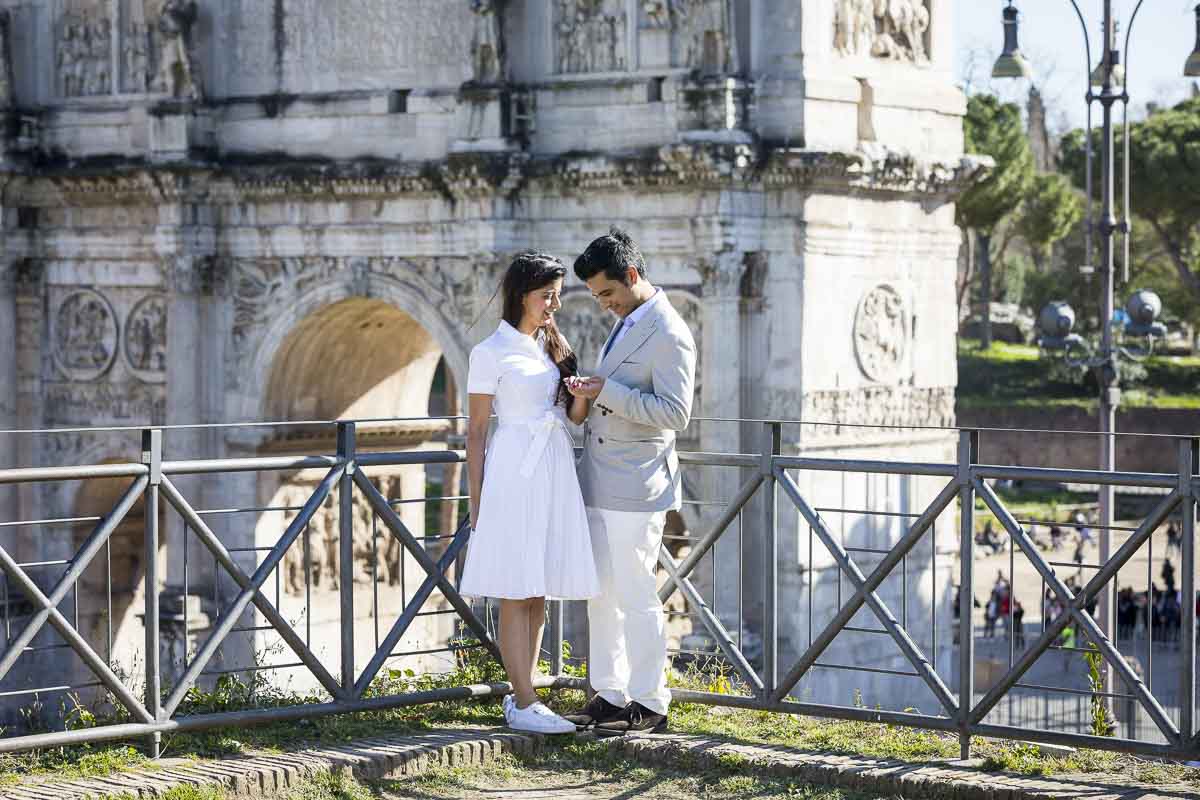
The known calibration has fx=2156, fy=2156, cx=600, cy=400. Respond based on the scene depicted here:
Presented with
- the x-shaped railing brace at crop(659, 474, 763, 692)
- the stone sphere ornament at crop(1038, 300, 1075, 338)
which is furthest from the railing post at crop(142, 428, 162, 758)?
the stone sphere ornament at crop(1038, 300, 1075, 338)

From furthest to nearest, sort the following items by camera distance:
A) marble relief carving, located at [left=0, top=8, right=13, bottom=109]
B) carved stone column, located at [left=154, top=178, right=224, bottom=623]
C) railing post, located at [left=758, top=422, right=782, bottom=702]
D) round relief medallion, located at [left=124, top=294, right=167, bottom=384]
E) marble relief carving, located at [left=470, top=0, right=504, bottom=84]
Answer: marble relief carving, located at [left=0, top=8, right=13, bottom=109], round relief medallion, located at [left=124, top=294, right=167, bottom=384], carved stone column, located at [left=154, top=178, right=224, bottom=623], marble relief carving, located at [left=470, top=0, right=504, bottom=84], railing post, located at [left=758, top=422, right=782, bottom=702]

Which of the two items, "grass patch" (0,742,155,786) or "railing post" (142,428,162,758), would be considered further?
"railing post" (142,428,162,758)

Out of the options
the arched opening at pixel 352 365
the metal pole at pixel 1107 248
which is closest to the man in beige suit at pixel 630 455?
the metal pole at pixel 1107 248

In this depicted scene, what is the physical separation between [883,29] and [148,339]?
29.3ft

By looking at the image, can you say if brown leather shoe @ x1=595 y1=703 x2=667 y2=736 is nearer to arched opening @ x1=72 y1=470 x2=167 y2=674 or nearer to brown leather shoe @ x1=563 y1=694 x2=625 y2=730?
brown leather shoe @ x1=563 y1=694 x2=625 y2=730

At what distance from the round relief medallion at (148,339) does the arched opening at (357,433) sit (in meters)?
1.55

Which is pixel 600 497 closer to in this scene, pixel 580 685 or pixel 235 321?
pixel 580 685

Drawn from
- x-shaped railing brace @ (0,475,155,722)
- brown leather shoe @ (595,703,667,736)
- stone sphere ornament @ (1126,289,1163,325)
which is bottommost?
brown leather shoe @ (595,703,667,736)

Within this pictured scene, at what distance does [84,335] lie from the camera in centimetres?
2441

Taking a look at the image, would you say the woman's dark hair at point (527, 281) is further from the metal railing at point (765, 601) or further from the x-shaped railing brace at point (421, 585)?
the x-shaped railing brace at point (421, 585)

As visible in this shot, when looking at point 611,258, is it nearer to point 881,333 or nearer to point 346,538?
point 346,538

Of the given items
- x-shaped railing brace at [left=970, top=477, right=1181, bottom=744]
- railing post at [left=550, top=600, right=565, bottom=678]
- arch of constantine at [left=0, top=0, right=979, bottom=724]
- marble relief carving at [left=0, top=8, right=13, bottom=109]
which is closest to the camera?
x-shaped railing brace at [left=970, top=477, right=1181, bottom=744]

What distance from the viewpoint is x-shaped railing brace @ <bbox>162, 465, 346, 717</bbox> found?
8266 millimetres

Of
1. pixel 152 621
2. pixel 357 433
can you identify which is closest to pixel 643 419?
pixel 152 621
